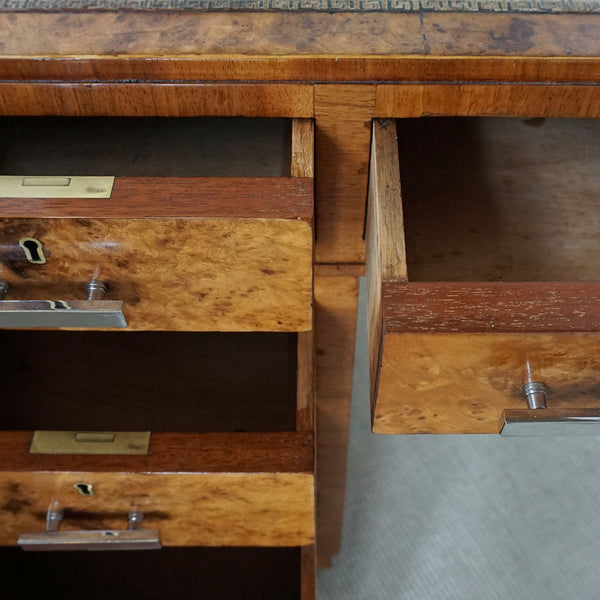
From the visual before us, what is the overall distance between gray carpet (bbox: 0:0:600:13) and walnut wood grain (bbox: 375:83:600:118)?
7cm

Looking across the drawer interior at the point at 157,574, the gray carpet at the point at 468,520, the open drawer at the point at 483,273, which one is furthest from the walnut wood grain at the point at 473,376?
the gray carpet at the point at 468,520

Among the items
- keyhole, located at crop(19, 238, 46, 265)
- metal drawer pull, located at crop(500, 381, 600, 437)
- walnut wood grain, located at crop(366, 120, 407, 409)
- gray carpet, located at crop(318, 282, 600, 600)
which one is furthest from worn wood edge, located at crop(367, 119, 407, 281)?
gray carpet, located at crop(318, 282, 600, 600)

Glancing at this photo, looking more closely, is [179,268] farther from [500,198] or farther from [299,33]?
[500,198]

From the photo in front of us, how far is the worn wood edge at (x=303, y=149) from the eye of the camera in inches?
20.8

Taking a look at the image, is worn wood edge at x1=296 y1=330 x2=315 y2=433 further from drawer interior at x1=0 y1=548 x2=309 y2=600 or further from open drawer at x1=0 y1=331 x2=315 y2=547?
drawer interior at x1=0 y1=548 x2=309 y2=600

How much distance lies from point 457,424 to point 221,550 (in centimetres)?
47

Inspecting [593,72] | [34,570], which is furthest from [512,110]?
[34,570]

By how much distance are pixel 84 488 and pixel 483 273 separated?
35cm

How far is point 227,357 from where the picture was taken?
86 cm

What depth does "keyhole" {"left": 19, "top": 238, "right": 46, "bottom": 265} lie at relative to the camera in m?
0.49

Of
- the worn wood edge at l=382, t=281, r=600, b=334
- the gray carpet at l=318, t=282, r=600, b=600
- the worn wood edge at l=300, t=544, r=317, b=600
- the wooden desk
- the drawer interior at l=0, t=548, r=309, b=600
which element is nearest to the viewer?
the worn wood edge at l=382, t=281, r=600, b=334

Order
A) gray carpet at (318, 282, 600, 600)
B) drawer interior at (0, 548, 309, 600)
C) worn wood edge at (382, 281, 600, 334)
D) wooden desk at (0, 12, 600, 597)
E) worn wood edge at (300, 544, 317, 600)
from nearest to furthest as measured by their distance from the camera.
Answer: worn wood edge at (382, 281, 600, 334) < wooden desk at (0, 12, 600, 597) < worn wood edge at (300, 544, 317, 600) < drawer interior at (0, 548, 309, 600) < gray carpet at (318, 282, 600, 600)

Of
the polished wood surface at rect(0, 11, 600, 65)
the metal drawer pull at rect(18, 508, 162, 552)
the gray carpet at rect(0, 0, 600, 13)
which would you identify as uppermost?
the gray carpet at rect(0, 0, 600, 13)

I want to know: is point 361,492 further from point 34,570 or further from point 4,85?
point 4,85
